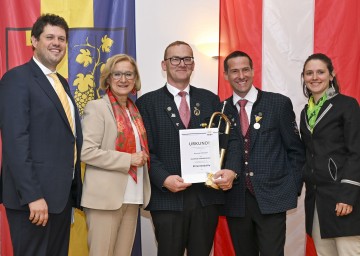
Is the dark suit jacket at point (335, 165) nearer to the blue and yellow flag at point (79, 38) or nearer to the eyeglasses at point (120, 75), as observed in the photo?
the eyeglasses at point (120, 75)

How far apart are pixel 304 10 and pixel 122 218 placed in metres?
2.44

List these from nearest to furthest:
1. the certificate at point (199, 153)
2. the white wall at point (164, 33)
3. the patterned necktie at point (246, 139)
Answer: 1. the certificate at point (199, 153)
2. the patterned necktie at point (246, 139)
3. the white wall at point (164, 33)

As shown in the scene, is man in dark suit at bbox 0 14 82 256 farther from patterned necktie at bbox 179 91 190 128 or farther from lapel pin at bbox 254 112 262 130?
lapel pin at bbox 254 112 262 130

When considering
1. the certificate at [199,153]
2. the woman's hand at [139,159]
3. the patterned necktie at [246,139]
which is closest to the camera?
the woman's hand at [139,159]

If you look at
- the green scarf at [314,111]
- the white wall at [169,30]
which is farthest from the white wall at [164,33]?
the green scarf at [314,111]

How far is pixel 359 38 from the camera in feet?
11.9

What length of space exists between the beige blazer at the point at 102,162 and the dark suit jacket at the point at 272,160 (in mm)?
790

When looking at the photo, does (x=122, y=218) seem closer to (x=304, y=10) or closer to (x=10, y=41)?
(x=10, y=41)

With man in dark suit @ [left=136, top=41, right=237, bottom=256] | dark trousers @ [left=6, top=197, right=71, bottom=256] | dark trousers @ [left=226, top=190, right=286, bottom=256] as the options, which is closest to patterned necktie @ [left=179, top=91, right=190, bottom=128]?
man in dark suit @ [left=136, top=41, right=237, bottom=256]

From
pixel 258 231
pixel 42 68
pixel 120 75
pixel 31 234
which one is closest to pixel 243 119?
pixel 258 231

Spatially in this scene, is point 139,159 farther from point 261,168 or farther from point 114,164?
point 261,168

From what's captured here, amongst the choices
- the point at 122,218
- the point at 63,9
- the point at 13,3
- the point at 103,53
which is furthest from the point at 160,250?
the point at 13,3

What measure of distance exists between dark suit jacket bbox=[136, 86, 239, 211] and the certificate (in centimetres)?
11

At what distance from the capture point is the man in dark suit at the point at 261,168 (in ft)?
9.00
